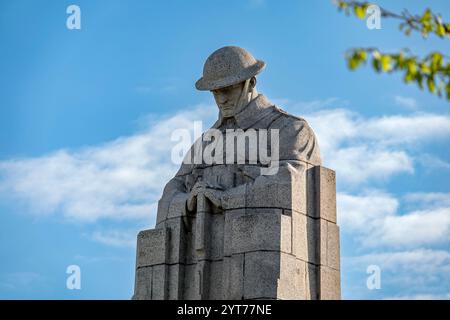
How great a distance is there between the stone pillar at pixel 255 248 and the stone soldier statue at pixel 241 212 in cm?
2

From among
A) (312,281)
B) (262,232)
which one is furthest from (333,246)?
(262,232)

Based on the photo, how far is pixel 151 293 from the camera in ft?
63.6

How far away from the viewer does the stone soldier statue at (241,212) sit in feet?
59.2

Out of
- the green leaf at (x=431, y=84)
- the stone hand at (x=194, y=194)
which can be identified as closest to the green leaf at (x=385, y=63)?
the green leaf at (x=431, y=84)

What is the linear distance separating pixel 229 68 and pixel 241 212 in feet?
9.86

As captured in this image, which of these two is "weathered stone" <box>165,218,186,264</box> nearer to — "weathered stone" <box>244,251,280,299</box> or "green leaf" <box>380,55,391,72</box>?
"weathered stone" <box>244,251,280,299</box>

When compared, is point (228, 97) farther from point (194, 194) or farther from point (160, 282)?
point (160, 282)

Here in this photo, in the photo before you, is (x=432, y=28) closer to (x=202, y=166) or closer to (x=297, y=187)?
(x=297, y=187)

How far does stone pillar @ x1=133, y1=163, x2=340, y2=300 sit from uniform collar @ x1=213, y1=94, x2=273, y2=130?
145cm
